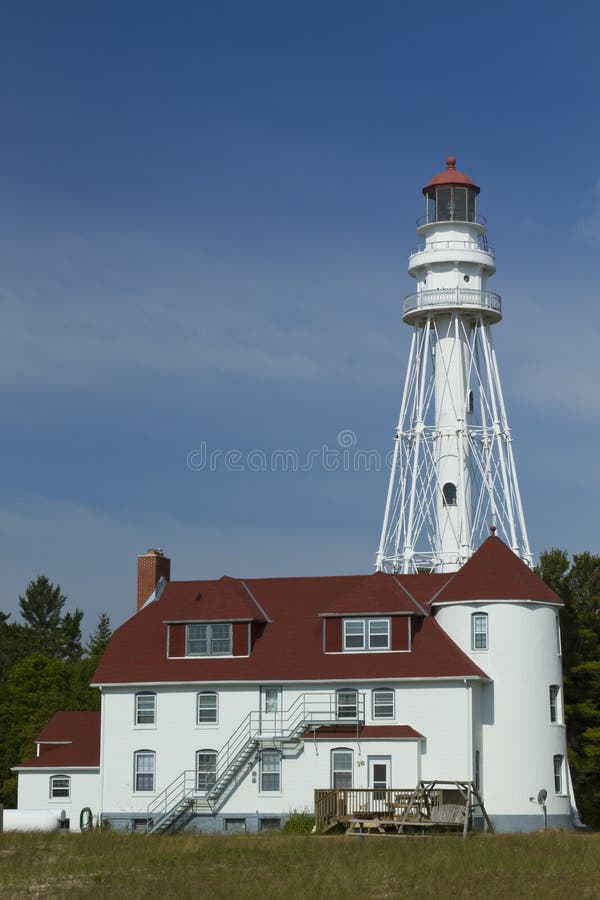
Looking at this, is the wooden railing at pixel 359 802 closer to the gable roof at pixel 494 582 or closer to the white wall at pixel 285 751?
the white wall at pixel 285 751

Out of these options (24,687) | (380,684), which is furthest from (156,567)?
(24,687)

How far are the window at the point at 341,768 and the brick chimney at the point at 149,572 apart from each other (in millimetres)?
13744

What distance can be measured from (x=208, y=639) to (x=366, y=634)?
6.64m

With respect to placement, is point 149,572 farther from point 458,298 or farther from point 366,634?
point 458,298

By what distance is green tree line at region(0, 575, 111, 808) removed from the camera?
83.5 metres

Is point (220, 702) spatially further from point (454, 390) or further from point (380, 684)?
point (454, 390)

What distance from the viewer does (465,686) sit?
57.6 meters

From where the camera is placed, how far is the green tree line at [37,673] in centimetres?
8350

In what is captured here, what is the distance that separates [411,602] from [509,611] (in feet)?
12.9

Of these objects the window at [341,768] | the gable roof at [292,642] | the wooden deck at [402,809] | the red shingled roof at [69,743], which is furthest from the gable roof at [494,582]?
the red shingled roof at [69,743]

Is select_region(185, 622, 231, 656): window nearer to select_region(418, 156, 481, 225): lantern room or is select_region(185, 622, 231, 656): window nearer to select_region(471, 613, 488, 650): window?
select_region(471, 613, 488, 650): window

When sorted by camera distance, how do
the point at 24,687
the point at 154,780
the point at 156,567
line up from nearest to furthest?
the point at 154,780 → the point at 156,567 → the point at 24,687

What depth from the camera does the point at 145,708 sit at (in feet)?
201

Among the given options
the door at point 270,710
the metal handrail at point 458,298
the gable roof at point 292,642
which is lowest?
the door at point 270,710
